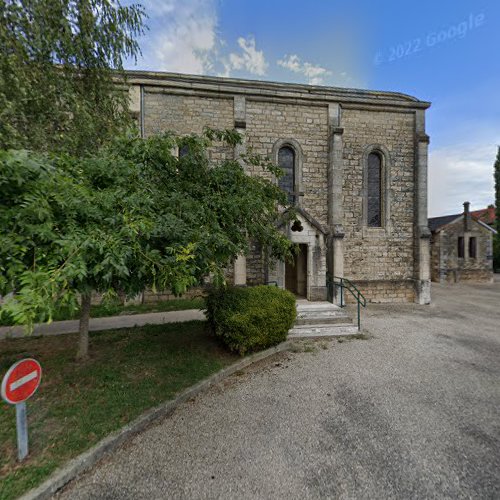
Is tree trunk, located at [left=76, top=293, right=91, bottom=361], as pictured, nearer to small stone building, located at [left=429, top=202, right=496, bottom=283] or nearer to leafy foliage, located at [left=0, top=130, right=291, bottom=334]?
leafy foliage, located at [left=0, top=130, right=291, bottom=334]

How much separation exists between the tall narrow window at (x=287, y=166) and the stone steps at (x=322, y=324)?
5.23 m

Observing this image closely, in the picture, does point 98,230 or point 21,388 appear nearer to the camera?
point 21,388

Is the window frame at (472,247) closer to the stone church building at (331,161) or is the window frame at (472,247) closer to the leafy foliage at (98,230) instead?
the stone church building at (331,161)

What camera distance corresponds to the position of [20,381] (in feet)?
8.34

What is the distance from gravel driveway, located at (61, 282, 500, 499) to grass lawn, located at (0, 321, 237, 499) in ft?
1.30

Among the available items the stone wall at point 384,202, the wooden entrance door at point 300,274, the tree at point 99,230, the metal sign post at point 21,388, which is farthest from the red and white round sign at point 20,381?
the stone wall at point 384,202

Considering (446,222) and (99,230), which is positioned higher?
(446,222)

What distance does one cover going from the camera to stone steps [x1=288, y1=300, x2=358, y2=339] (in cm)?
689

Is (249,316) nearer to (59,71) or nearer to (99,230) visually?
(99,230)

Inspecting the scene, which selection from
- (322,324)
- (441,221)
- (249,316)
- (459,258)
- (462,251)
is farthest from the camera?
(441,221)

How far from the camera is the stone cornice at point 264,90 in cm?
955

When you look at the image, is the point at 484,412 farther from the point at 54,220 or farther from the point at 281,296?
the point at 54,220

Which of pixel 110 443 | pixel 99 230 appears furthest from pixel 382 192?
pixel 110 443

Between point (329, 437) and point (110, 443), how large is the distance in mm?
2672
